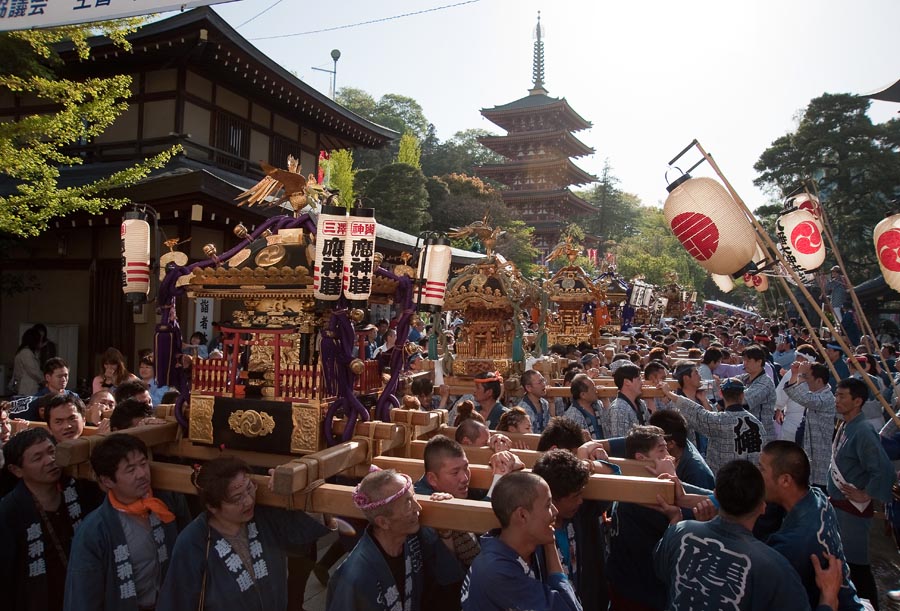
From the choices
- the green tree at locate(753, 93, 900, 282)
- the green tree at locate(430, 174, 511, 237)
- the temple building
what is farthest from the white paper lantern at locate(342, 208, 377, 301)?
the temple building

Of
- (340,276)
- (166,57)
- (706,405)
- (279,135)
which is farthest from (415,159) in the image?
(340,276)

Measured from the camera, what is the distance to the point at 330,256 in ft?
10.3

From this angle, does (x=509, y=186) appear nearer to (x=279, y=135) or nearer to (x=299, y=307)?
(x=279, y=135)

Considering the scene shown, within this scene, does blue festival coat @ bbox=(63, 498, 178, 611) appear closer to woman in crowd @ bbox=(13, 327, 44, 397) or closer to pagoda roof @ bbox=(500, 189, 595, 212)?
woman in crowd @ bbox=(13, 327, 44, 397)

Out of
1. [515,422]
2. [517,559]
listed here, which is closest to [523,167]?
[515,422]

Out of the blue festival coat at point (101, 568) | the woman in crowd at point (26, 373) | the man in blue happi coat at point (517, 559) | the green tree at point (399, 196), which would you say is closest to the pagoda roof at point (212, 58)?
the woman in crowd at point (26, 373)

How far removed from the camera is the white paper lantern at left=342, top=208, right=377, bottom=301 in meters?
3.17

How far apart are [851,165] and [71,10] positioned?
26.3m

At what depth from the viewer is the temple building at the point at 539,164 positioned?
1610 inches

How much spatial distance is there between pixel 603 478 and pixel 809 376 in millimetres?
4053

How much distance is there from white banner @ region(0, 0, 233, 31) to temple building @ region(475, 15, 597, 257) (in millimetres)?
35365

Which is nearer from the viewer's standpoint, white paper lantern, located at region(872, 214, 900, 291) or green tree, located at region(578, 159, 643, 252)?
white paper lantern, located at region(872, 214, 900, 291)

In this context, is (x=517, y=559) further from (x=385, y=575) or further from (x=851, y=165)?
(x=851, y=165)

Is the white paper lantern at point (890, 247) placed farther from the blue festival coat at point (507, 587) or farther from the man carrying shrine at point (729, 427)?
the blue festival coat at point (507, 587)
